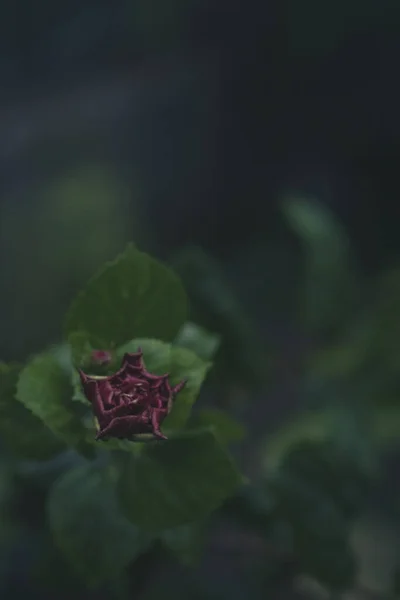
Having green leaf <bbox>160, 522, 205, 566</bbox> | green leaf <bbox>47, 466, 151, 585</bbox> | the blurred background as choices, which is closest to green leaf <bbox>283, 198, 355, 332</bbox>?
the blurred background

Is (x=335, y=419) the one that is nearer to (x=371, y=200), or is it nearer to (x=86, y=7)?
(x=371, y=200)

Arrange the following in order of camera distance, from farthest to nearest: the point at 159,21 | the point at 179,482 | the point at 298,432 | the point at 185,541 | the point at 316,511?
the point at 159,21, the point at 298,432, the point at 316,511, the point at 185,541, the point at 179,482

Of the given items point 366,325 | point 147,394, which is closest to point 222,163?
point 366,325

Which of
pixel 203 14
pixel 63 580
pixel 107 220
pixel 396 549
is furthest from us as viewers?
pixel 203 14

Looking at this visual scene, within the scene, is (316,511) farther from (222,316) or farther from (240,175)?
(240,175)

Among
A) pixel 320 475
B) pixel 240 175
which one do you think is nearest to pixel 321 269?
pixel 320 475
